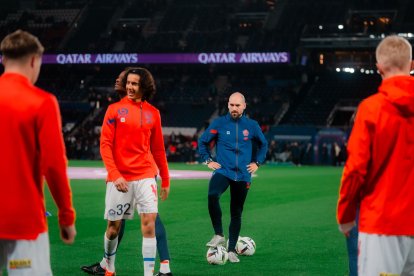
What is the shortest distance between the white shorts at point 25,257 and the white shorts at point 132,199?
3.64 meters

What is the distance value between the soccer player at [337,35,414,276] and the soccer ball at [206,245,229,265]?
524 centimetres

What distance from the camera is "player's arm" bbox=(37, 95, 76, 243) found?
4500mm

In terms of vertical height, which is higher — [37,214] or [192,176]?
[37,214]

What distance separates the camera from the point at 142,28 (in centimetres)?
6356

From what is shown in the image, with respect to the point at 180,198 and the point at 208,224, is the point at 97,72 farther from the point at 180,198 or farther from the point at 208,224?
the point at 208,224

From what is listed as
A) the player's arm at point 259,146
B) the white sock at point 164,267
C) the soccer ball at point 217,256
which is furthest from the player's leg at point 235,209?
the white sock at point 164,267

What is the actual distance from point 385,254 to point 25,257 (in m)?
→ 2.20

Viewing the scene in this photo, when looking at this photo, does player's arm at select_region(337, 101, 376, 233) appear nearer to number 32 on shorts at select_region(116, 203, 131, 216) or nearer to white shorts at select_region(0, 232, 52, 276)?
white shorts at select_region(0, 232, 52, 276)

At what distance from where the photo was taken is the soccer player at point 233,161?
10414 millimetres

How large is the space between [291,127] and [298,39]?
9.32 m

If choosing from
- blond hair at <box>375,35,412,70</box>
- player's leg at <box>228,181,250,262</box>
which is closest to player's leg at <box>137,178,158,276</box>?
player's leg at <box>228,181,250,262</box>

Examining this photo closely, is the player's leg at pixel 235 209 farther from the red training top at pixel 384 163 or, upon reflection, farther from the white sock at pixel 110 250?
the red training top at pixel 384 163

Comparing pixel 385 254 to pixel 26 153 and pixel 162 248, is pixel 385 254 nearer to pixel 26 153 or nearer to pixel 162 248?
pixel 26 153

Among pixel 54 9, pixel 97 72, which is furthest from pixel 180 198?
pixel 54 9
